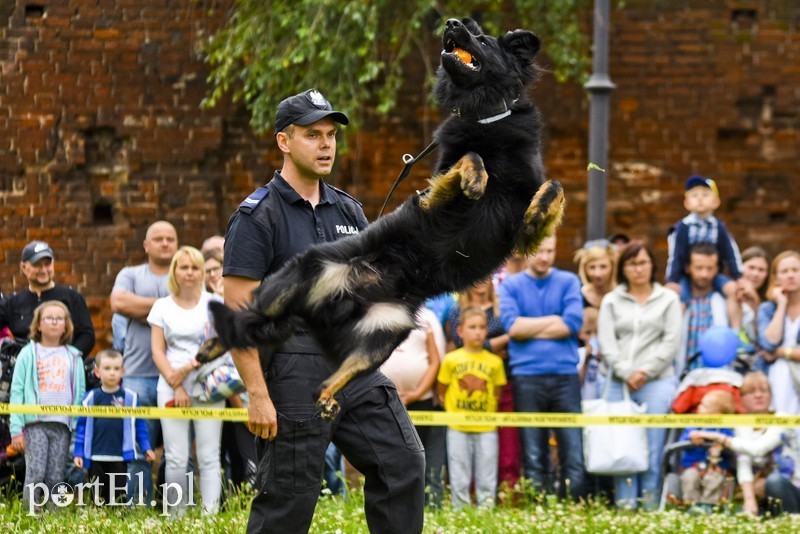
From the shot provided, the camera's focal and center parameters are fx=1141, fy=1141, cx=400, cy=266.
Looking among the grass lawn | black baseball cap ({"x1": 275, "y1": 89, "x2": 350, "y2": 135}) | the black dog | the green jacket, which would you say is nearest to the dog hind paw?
the black dog

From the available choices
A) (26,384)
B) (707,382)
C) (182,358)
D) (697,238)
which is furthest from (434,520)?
(697,238)

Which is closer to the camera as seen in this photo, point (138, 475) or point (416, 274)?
point (416, 274)

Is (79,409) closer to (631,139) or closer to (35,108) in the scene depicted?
(35,108)

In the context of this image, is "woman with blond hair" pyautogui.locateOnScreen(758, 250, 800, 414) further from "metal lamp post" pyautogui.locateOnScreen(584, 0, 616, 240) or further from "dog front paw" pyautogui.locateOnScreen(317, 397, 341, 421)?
"dog front paw" pyautogui.locateOnScreen(317, 397, 341, 421)

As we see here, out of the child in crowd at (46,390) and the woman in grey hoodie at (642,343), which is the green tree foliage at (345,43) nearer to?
the woman in grey hoodie at (642,343)

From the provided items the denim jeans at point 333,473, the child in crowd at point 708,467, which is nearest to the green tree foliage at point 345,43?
the denim jeans at point 333,473

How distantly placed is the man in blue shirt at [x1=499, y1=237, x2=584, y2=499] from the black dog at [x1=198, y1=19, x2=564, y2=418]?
3505 mm

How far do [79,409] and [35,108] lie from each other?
175 inches

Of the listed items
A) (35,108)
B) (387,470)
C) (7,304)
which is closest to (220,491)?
(7,304)

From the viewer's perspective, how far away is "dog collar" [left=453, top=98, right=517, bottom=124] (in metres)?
4.48

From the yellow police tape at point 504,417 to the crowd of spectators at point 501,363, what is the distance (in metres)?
0.15

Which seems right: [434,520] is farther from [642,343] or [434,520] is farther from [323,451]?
[642,343]

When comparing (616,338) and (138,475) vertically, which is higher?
(616,338)

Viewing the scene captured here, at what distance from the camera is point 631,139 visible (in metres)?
11.2
